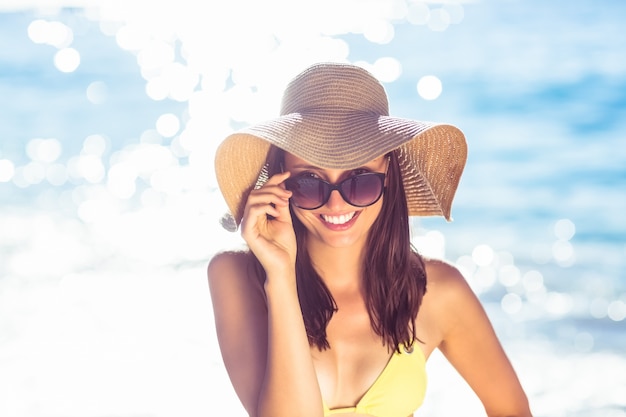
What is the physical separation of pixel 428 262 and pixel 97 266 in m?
5.58

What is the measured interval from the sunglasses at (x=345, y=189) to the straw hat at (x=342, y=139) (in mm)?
95

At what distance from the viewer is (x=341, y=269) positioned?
3682 millimetres

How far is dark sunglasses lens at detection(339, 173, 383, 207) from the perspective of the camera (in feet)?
10.4

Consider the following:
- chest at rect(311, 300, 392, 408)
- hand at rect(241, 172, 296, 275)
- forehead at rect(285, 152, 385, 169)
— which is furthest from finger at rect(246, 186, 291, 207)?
chest at rect(311, 300, 392, 408)

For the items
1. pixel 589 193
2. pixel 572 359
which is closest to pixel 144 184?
pixel 589 193

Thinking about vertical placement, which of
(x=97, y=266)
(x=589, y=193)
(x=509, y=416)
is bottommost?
(x=97, y=266)

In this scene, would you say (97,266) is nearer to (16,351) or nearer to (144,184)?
(16,351)

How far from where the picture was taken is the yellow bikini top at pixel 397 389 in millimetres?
3475

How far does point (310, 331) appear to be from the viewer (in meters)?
3.55

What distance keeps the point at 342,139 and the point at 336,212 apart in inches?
9.7

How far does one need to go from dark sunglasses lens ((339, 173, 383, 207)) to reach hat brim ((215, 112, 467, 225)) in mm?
87

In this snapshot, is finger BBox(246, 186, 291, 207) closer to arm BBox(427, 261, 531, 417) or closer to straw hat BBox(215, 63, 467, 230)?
straw hat BBox(215, 63, 467, 230)

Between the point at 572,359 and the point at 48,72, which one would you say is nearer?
the point at 572,359

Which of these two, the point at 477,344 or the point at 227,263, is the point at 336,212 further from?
the point at 477,344
